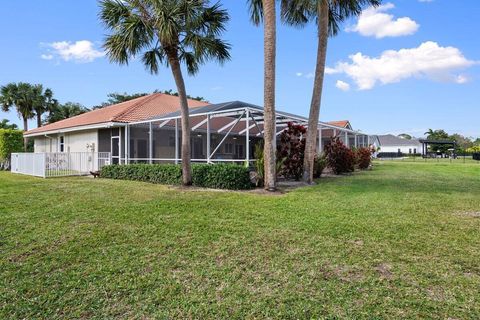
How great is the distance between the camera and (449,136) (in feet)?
282

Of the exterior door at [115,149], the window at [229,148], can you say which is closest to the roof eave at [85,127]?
the exterior door at [115,149]

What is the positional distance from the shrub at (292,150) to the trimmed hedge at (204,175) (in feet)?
9.93

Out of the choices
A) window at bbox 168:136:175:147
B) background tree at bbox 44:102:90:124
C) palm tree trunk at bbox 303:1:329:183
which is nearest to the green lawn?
palm tree trunk at bbox 303:1:329:183

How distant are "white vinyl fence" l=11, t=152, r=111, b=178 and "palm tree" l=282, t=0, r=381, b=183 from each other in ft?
39.3

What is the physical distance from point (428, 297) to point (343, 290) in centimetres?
86

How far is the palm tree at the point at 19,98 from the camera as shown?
37.8 metres

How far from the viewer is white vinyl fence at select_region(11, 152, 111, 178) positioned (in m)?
17.8

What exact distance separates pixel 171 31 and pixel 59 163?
41.8 ft

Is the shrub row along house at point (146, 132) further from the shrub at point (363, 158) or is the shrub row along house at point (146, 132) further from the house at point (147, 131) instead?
the shrub at point (363, 158)

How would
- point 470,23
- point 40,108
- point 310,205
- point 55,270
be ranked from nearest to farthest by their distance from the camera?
point 55,270 < point 310,205 < point 470,23 < point 40,108

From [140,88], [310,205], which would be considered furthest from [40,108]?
[310,205]

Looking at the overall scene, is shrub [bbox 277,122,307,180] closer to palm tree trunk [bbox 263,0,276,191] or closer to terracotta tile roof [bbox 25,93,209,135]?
palm tree trunk [bbox 263,0,276,191]

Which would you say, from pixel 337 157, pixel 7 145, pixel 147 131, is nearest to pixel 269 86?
pixel 337 157

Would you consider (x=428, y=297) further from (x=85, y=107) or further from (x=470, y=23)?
(x=85, y=107)
